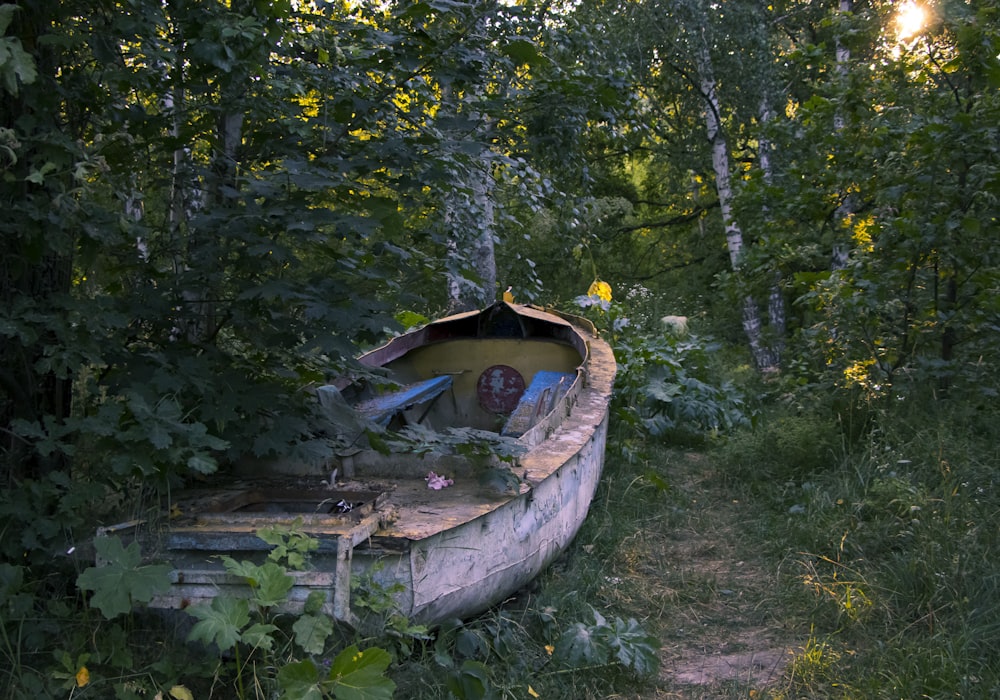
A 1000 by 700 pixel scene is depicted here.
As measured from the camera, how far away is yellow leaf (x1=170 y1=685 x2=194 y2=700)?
2906mm

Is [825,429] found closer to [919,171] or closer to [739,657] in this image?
[919,171]

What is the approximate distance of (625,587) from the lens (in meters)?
4.66

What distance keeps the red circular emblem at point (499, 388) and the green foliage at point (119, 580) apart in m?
4.50

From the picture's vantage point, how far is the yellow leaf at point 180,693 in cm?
291

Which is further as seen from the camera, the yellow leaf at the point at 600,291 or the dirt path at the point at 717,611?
the yellow leaf at the point at 600,291

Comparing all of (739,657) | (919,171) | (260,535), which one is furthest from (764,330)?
(260,535)

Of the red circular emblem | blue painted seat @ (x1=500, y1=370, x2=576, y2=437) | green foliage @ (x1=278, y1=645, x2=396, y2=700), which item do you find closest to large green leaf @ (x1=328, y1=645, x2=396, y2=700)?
green foliage @ (x1=278, y1=645, x2=396, y2=700)

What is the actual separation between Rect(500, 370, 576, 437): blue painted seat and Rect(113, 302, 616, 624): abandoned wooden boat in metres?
0.02

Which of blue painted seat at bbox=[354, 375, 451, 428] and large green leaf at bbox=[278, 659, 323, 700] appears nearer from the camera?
large green leaf at bbox=[278, 659, 323, 700]

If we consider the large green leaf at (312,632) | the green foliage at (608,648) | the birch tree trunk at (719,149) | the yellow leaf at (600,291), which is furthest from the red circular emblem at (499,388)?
the birch tree trunk at (719,149)

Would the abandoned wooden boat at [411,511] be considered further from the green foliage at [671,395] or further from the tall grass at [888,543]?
the green foliage at [671,395]

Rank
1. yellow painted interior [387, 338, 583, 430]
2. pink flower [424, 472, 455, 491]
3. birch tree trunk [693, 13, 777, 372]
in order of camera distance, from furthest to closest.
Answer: birch tree trunk [693, 13, 777, 372] → yellow painted interior [387, 338, 583, 430] → pink flower [424, 472, 455, 491]

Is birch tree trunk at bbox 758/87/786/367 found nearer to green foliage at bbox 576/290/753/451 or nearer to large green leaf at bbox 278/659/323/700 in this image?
green foliage at bbox 576/290/753/451

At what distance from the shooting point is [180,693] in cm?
291
